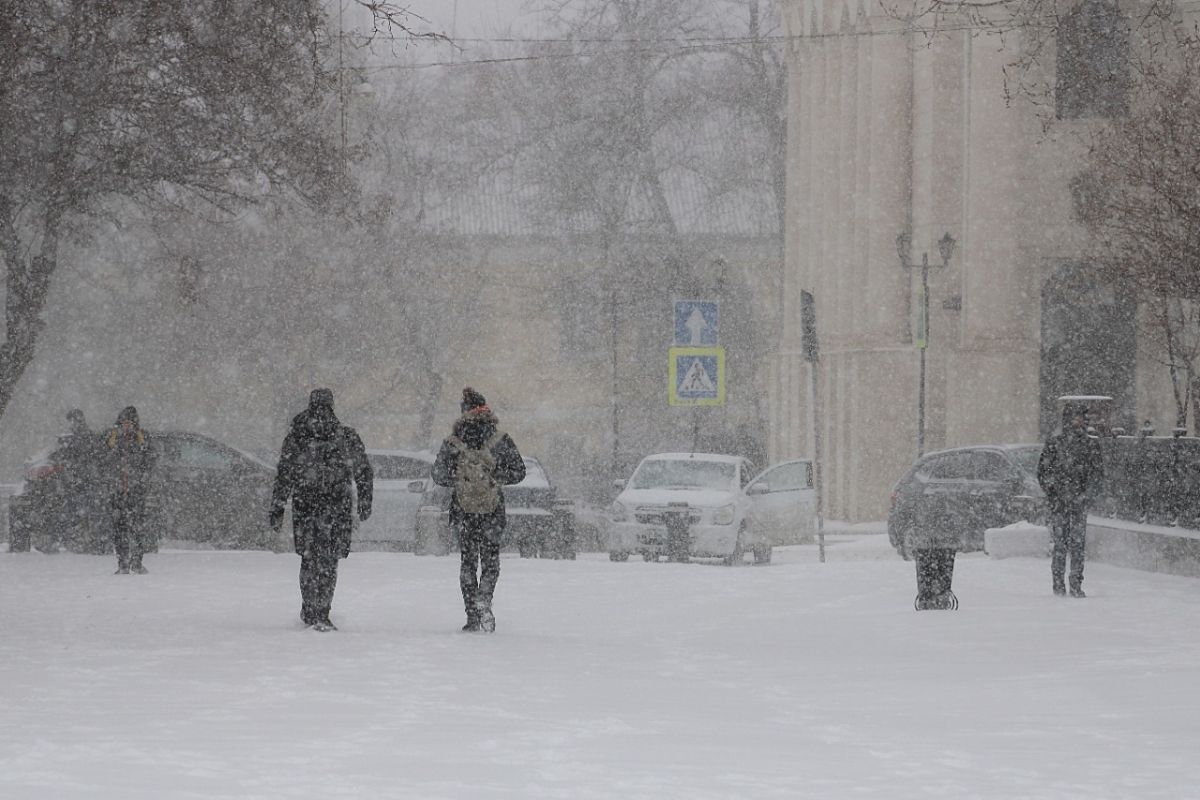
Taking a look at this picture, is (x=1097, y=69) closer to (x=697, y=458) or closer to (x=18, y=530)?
(x=697, y=458)

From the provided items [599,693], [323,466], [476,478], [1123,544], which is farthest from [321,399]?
[1123,544]

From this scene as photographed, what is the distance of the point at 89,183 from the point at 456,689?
364 inches

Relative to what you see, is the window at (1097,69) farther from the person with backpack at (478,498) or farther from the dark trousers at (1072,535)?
the person with backpack at (478,498)

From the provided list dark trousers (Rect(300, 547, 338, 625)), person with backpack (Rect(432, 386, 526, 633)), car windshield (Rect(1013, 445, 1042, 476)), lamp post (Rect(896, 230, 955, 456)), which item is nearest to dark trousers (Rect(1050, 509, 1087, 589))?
person with backpack (Rect(432, 386, 526, 633))

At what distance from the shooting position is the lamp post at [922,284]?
31641 millimetres

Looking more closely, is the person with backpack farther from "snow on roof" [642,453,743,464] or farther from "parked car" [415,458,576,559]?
"snow on roof" [642,453,743,464]

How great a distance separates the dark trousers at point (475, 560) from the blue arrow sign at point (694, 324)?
1170cm

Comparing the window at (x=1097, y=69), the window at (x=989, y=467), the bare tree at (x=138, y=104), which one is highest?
the window at (x=1097, y=69)

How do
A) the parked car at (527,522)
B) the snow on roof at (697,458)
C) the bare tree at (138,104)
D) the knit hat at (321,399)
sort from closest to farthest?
1. the knit hat at (321,399)
2. the bare tree at (138,104)
3. the parked car at (527,522)
4. the snow on roof at (697,458)

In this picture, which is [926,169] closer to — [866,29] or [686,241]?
[866,29]

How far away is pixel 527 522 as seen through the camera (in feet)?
84.5

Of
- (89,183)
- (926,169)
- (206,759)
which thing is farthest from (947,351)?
(206,759)

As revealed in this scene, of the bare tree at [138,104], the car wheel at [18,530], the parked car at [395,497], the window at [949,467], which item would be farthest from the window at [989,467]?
the car wheel at [18,530]

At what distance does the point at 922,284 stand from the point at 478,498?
811 inches
